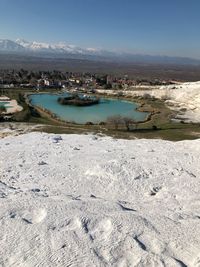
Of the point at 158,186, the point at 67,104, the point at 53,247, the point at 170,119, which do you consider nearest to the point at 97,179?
the point at 158,186

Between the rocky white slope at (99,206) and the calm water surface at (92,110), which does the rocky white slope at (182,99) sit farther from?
the rocky white slope at (99,206)

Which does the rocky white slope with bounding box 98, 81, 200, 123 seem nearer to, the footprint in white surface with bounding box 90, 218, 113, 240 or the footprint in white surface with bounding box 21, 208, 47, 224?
the footprint in white surface with bounding box 90, 218, 113, 240

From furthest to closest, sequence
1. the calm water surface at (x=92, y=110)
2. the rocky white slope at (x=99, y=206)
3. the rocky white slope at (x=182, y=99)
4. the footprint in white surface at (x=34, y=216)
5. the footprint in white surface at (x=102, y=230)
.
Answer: the rocky white slope at (x=182, y=99) → the calm water surface at (x=92, y=110) → the footprint in white surface at (x=34, y=216) → the footprint in white surface at (x=102, y=230) → the rocky white slope at (x=99, y=206)

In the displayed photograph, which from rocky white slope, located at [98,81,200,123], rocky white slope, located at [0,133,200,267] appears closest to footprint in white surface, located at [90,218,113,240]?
rocky white slope, located at [0,133,200,267]

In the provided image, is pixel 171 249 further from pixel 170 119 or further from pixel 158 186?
pixel 170 119

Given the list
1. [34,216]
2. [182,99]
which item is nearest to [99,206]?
[34,216]

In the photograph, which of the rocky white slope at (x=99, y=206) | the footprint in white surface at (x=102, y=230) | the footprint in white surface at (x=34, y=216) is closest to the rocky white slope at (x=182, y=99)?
the rocky white slope at (x=99, y=206)
